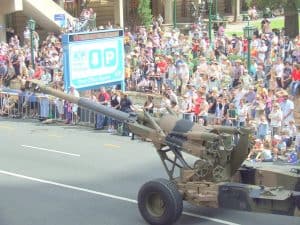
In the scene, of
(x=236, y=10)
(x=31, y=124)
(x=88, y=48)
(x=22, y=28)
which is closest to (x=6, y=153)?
(x=31, y=124)

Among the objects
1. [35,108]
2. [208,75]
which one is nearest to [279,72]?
[208,75]

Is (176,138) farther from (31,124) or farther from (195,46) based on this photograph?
(195,46)

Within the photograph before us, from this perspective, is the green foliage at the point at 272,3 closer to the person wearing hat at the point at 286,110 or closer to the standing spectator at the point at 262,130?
the person wearing hat at the point at 286,110

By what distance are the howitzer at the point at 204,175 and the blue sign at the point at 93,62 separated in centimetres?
1104

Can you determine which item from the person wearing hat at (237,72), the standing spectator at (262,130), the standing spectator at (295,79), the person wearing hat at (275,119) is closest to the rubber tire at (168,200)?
the standing spectator at (262,130)

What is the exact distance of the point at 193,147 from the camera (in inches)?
447

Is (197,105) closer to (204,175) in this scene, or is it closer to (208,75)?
(208,75)

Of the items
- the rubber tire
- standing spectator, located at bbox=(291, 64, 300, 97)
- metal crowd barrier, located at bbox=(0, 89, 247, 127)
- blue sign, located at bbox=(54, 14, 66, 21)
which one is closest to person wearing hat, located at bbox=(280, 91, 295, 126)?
standing spectator, located at bbox=(291, 64, 300, 97)

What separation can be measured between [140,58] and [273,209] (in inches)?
663

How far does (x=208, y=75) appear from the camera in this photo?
21609 mm

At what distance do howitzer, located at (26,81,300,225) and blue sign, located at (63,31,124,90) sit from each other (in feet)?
36.2

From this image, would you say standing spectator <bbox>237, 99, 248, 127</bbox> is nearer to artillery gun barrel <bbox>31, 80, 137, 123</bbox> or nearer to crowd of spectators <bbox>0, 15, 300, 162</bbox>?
crowd of spectators <bbox>0, 15, 300, 162</bbox>

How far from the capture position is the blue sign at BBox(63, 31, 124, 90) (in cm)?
2264

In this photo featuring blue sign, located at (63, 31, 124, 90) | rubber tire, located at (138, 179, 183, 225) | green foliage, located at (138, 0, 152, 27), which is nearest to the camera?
rubber tire, located at (138, 179, 183, 225)
